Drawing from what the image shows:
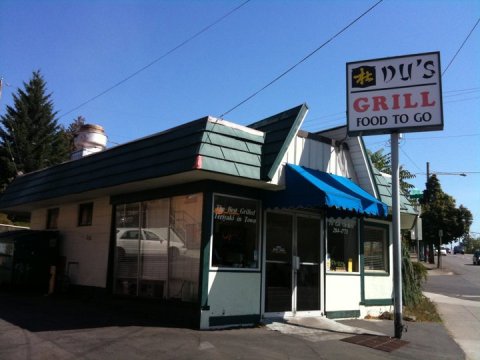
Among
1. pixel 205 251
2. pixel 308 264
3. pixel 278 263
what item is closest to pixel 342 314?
pixel 308 264

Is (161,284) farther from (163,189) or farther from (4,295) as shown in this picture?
(4,295)

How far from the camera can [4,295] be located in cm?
1317

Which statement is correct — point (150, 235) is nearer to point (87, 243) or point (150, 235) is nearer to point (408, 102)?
point (87, 243)

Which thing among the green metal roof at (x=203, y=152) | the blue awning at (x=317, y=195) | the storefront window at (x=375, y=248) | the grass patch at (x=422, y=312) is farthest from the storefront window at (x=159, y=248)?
the grass patch at (x=422, y=312)

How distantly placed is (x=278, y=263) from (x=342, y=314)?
242 centimetres

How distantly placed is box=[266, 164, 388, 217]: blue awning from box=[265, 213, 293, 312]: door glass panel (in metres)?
0.74

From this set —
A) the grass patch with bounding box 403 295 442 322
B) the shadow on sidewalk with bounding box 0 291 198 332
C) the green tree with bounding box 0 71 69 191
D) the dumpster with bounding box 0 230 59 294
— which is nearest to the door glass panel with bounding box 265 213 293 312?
the shadow on sidewalk with bounding box 0 291 198 332

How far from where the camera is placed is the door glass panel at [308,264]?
10.8 meters

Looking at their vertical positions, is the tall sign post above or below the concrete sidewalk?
above

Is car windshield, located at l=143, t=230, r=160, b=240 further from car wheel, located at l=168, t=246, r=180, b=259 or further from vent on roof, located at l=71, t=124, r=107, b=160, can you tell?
vent on roof, located at l=71, t=124, r=107, b=160

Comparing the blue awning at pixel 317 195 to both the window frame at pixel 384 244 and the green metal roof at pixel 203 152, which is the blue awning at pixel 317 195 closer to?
the green metal roof at pixel 203 152

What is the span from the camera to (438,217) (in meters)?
45.3

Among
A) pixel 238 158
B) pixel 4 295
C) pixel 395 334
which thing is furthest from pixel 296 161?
pixel 4 295

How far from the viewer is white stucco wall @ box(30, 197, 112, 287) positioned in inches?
508
